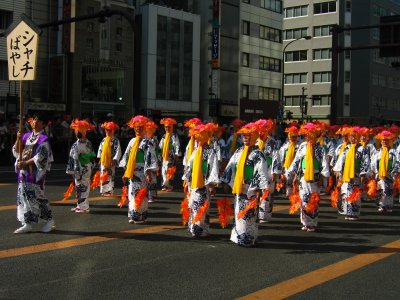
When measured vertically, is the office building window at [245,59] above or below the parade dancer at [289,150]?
above

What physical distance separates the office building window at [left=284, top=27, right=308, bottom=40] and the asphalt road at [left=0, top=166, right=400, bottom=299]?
6067 centimetres

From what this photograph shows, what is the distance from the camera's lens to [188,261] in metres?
6.68

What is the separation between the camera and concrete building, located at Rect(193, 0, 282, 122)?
153 ft

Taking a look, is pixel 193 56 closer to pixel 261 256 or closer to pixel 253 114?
pixel 253 114

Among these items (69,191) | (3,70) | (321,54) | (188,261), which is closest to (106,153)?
(69,191)

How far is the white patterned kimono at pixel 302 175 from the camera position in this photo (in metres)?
9.10

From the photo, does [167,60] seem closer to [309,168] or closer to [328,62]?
[328,62]

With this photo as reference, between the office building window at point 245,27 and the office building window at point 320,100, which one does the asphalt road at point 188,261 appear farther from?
the office building window at point 320,100

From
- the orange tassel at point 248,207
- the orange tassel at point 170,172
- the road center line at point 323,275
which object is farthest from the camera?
the orange tassel at point 170,172

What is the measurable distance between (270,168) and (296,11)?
61.7 meters

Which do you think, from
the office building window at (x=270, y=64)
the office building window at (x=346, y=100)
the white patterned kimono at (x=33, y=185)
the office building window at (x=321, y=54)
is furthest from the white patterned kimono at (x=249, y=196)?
the office building window at (x=346, y=100)

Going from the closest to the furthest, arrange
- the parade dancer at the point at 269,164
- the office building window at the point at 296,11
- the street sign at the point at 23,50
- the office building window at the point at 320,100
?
the street sign at the point at 23,50 → the parade dancer at the point at 269,164 → the office building window at the point at 320,100 → the office building window at the point at 296,11

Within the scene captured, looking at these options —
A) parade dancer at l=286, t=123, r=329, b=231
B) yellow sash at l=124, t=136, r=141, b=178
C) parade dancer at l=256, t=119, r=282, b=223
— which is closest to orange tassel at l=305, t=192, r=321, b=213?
parade dancer at l=286, t=123, r=329, b=231

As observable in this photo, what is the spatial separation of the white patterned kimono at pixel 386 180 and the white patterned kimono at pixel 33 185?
23.5 ft
